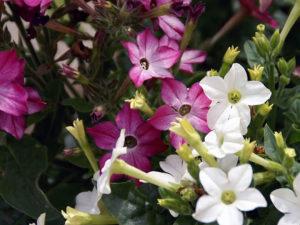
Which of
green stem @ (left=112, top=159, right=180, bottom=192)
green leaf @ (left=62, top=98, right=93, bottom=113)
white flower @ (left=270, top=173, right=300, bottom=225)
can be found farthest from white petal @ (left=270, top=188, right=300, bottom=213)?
green leaf @ (left=62, top=98, right=93, bottom=113)

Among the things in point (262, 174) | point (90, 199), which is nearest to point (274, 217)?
point (262, 174)

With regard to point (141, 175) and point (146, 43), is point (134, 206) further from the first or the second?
Result: point (146, 43)

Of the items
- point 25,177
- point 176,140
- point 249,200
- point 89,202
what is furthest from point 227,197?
point 25,177

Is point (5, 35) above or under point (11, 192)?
above

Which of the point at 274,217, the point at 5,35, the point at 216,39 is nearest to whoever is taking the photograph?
the point at 274,217

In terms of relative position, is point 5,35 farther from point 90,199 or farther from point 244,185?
point 244,185

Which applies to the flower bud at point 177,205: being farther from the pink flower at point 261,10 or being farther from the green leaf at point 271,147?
the pink flower at point 261,10
